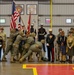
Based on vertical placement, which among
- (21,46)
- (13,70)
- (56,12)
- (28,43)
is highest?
(56,12)

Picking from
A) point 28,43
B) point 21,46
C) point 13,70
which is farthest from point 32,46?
point 13,70

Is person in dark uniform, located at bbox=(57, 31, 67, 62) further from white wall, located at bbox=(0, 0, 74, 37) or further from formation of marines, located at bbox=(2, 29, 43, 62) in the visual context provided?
white wall, located at bbox=(0, 0, 74, 37)

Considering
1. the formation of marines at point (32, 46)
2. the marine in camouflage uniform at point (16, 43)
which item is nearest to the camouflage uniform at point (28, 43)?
the formation of marines at point (32, 46)

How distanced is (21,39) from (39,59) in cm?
153

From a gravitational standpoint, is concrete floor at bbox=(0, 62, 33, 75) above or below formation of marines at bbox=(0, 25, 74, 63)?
below

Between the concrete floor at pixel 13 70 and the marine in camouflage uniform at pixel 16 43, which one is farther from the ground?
the marine in camouflage uniform at pixel 16 43

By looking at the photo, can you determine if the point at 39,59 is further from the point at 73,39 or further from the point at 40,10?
the point at 40,10

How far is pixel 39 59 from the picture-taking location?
52.4ft

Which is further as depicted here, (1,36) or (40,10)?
(40,10)

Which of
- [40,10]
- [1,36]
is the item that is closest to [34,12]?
[40,10]

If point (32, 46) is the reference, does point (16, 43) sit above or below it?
above

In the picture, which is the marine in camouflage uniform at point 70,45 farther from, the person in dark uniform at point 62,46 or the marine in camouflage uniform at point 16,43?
the marine in camouflage uniform at point 16,43

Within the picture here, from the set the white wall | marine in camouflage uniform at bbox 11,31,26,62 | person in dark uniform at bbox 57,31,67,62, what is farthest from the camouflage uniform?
the white wall

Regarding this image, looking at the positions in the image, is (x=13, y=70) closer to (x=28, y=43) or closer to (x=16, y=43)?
(x=16, y=43)
